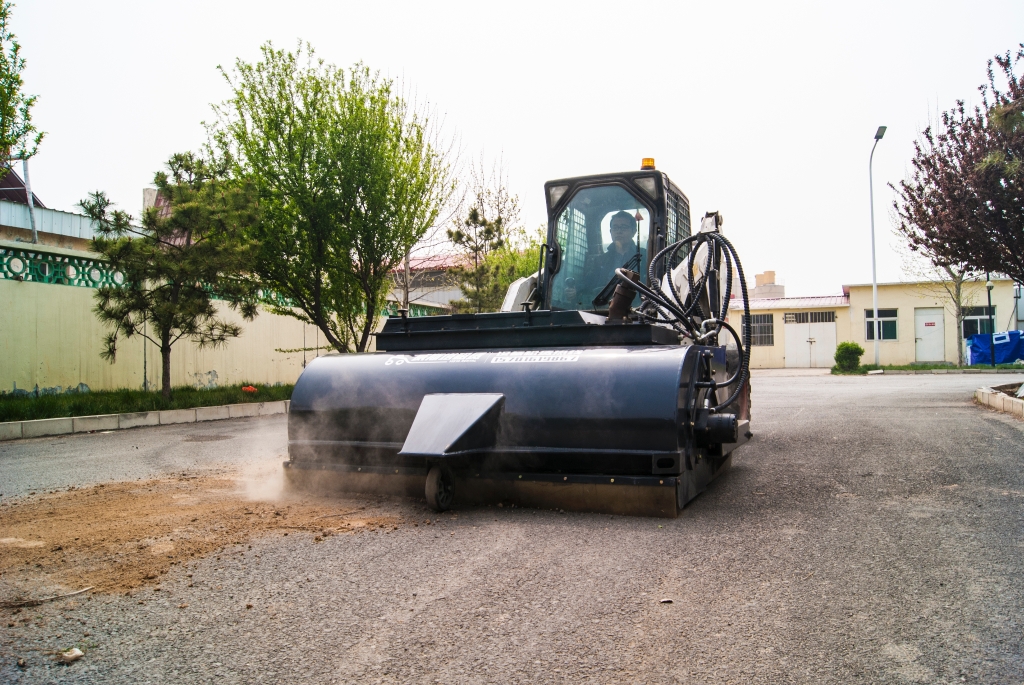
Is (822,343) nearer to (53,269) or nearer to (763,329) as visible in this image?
(763,329)

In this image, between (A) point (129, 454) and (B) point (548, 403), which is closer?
(B) point (548, 403)

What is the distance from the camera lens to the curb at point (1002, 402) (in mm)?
9969

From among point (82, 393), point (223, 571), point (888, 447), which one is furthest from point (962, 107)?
point (82, 393)

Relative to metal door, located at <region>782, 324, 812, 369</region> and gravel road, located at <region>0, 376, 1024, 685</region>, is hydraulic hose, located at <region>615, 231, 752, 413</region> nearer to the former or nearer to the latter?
gravel road, located at <region>0, 376, 1024, 685</region>

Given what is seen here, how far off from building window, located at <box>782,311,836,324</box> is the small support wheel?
3446cm

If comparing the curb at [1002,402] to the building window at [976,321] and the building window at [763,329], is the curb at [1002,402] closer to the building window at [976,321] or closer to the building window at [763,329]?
the building window at [976,321]

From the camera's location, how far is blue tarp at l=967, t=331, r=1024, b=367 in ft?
91.7

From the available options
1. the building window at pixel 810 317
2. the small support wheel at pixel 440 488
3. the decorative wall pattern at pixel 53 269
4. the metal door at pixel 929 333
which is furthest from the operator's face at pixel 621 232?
the metal door at pixel 929 333

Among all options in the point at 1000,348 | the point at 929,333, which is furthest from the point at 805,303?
the point at 1000,348

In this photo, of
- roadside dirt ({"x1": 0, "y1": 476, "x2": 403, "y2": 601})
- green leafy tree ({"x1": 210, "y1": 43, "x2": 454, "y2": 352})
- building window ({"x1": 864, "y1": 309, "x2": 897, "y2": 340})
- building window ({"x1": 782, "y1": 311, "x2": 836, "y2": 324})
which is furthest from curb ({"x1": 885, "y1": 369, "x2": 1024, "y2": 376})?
roadside dirt ({"x1": 0, "y1": 476, "x2": 403, "y2": 601})

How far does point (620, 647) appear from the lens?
2.58m

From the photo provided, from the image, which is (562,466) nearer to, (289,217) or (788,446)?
(788,446)

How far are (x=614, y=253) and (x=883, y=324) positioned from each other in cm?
3276

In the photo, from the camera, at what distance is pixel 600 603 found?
301cm
